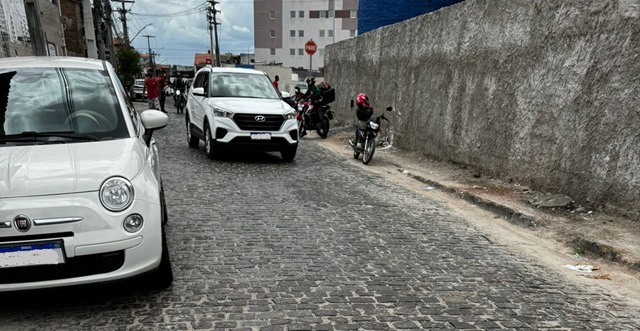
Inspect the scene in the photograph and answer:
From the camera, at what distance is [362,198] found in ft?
23.7

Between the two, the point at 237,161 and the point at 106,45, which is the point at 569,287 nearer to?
the point at 237,161

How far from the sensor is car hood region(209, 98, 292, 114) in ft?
30.2

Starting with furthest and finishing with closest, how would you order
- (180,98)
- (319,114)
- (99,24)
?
1. (99,24)
2. (180,98)
3. (319,114)

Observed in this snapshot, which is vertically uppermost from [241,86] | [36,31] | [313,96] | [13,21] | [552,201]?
[13,21]

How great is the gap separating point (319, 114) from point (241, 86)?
522 cm

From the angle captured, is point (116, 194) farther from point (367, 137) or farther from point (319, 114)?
point (319, 114)

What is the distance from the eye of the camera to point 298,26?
79.1 m

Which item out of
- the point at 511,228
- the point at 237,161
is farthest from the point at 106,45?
the point at 511,228

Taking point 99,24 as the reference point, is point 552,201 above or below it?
below

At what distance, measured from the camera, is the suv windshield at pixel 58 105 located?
375 centimetres

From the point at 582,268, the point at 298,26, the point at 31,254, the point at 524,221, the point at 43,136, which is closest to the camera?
the point at 31,254

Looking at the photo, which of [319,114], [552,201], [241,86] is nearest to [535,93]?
[552,201]

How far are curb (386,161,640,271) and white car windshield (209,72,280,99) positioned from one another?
12.8 ft

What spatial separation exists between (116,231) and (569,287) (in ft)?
13.0
